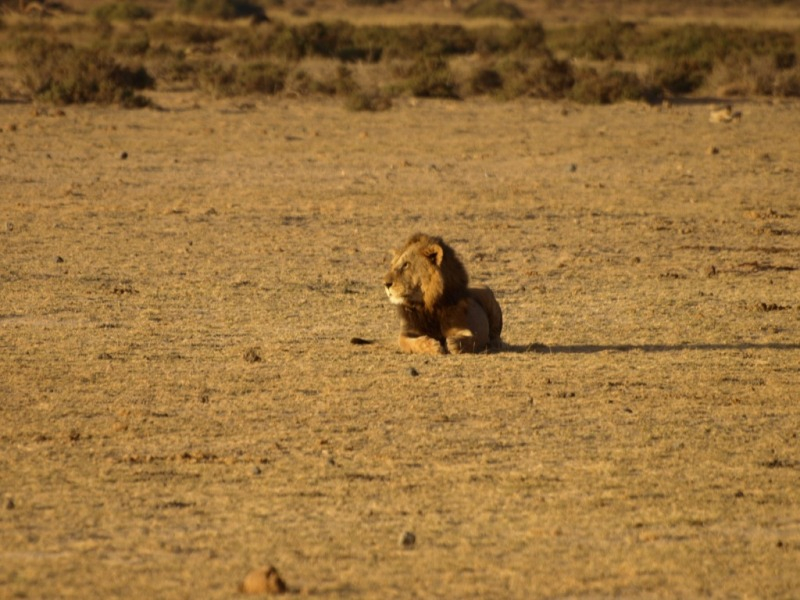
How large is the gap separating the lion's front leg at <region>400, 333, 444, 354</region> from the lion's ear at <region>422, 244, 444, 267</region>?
50 centimetres

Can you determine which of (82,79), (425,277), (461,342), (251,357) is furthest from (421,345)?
(82,79)

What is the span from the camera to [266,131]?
23.5 metres

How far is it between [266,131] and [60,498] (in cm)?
1720

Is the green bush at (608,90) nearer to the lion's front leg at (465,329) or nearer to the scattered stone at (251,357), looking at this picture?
the lion's front leg at (465,329)

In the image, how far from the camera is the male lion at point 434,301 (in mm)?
9914

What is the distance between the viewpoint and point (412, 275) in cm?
995

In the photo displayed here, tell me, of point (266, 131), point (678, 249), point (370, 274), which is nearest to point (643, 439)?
point (370, 274)

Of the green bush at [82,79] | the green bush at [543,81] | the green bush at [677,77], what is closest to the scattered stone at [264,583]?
the green bush at [82,79]

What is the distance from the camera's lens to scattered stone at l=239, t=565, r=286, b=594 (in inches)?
208

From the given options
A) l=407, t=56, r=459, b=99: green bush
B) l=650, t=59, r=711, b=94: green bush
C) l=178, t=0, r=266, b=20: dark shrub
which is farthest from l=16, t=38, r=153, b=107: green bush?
l=178, t=0, r=266, b=20: dark shrub

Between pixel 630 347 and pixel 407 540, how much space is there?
188 inches

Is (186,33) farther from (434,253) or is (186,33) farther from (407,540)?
(407,540)

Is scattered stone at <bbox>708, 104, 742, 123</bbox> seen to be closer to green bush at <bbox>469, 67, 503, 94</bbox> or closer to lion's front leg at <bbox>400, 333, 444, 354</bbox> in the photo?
green bush at <bbox>469, 67, 503, 94</bbox>

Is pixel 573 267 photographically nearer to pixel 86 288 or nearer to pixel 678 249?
pixel 678 249
